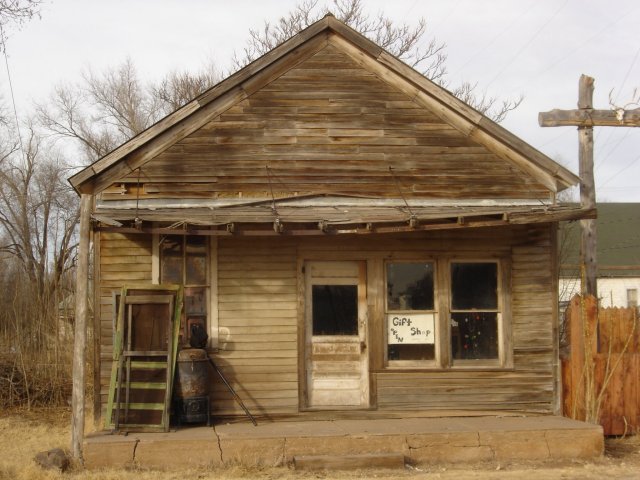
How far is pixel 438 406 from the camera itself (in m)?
11.3

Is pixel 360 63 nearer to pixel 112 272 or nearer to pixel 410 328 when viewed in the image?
pixel 410 328

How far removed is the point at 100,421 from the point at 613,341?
7245 mm

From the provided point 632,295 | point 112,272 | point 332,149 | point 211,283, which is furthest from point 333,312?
point 632,295

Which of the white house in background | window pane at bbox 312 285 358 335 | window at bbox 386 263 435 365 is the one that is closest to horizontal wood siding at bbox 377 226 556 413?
window at bbox 386 263 435 365

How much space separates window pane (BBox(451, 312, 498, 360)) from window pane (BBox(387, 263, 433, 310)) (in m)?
0.48

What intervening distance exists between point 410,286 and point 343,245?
1122 mm

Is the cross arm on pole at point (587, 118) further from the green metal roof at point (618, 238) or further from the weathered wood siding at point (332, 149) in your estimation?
the green metal roof at point (618, 238)

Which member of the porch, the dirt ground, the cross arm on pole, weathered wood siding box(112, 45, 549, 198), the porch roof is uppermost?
the cross arm on pole

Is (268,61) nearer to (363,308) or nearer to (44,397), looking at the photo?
(363,308)

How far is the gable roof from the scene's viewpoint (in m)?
11.2

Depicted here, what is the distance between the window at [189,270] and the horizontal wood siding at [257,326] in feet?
0.75

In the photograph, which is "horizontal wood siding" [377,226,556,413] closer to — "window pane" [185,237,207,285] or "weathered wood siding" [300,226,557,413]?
"weathered wood siding" [300,226,557,413]

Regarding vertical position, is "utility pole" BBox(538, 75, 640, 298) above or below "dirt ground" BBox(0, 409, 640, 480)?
above

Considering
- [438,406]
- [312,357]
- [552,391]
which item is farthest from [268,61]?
[552,391]
